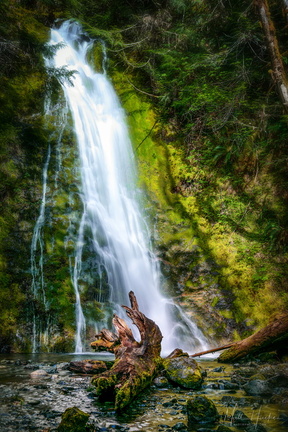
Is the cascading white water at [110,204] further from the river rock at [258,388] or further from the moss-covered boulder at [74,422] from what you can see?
the moss-covered boulder at [74,422]

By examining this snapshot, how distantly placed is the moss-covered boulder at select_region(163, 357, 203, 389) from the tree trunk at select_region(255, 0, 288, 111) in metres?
5.92

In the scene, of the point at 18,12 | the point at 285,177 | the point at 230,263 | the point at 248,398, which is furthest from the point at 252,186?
the point at 18,12

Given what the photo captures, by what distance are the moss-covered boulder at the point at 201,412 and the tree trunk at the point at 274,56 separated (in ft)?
21.2

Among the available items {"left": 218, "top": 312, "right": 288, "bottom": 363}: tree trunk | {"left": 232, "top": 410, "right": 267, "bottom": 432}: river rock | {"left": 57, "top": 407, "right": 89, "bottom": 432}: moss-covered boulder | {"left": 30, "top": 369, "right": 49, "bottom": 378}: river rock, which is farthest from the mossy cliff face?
{"left": 57, "top": 407, "right": 89, "bottom": 432}: moss-covered boulder

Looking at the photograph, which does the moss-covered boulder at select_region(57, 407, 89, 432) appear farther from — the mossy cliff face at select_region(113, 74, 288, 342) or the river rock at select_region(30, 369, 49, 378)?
the mossy cliff face at select_region(113, 74, 288, 342)

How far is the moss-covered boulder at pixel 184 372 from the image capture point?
11.9 feet

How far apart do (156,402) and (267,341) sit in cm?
230

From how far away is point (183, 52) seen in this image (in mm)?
11625

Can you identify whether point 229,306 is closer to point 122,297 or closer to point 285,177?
point 122,297

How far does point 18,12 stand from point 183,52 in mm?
7372

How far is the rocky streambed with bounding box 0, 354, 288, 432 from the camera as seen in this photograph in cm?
258

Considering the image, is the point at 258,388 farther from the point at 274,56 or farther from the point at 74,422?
the point at 274,56

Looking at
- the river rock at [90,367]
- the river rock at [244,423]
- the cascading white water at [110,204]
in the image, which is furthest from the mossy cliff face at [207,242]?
the river rock at [244,423]

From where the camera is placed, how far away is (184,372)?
3.76m
